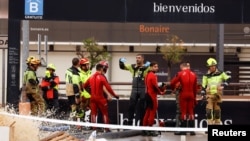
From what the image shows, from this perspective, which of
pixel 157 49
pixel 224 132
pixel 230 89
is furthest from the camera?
pixel 157 49

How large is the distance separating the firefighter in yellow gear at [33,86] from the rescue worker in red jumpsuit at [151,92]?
244cm

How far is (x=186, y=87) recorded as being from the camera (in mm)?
14414

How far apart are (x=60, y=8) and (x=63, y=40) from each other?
2579 cm

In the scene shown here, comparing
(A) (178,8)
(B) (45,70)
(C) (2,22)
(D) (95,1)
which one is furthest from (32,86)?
(C) (2,22)

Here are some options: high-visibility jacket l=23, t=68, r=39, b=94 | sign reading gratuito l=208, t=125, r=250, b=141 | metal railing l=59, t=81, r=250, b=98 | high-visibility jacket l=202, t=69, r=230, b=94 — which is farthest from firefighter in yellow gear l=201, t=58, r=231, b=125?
sign reading gratuito l=208, t=125, r=250, b=141

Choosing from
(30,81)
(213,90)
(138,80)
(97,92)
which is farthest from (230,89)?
Result: (30,81)

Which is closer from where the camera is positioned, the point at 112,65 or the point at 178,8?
the point at 178,8

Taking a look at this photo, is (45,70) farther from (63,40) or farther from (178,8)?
(63,40)

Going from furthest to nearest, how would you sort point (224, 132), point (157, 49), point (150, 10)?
1. point (157, 49)
2. point (150, 10)
3. point (224, 132)

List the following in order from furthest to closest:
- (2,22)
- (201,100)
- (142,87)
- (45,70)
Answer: (2,22) < (201,100) < (45,70) < (142,87)

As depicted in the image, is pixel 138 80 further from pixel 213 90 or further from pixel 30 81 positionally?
pixel 30 81

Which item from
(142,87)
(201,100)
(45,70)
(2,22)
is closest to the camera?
(142,87)

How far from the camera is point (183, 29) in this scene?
4069 centimetres

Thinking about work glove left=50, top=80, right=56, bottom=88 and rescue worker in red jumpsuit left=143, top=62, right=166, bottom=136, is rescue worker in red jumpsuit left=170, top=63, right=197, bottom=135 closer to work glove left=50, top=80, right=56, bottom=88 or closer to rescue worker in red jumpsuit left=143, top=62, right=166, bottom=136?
rescue worker in red jumpsuit left=143, top=62, right=166, bottom=136
